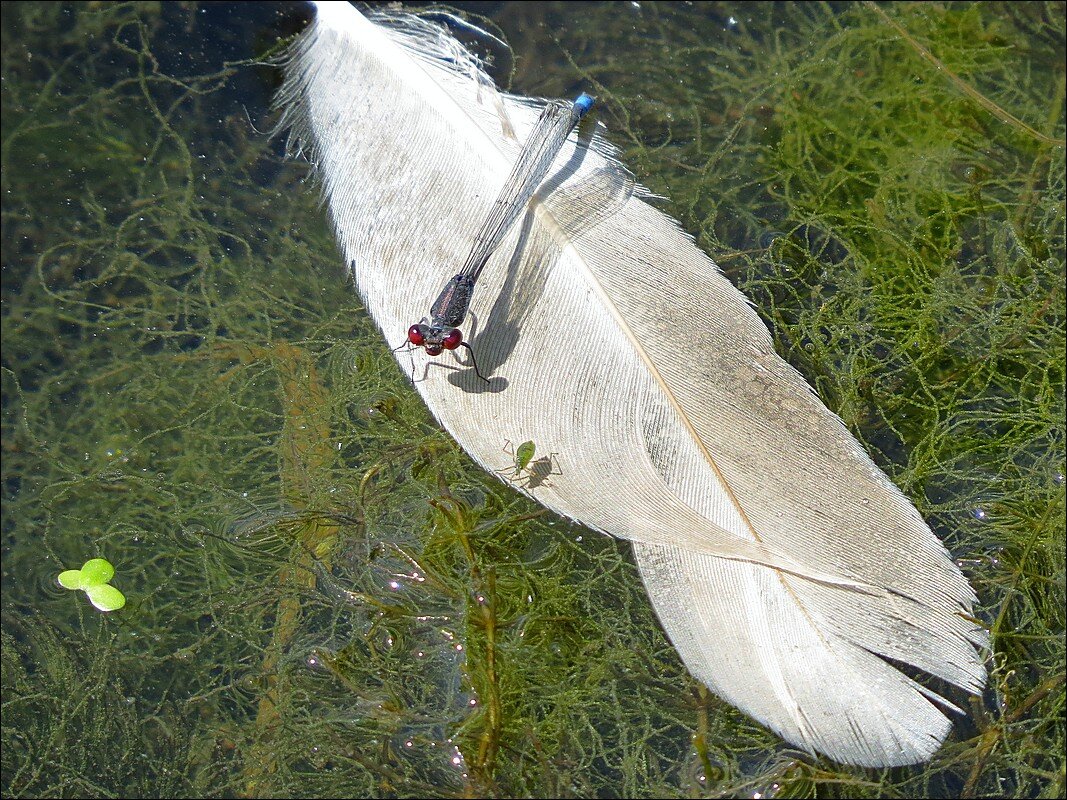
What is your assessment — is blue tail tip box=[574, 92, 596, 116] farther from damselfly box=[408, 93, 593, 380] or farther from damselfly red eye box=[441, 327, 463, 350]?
damselfly red eye box=[441, 327, 463, 350]

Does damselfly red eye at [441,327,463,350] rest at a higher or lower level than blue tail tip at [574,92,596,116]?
lower

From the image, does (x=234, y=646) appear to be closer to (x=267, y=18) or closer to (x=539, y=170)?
(x=539, y=170)

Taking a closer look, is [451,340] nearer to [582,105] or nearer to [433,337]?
[433,337]

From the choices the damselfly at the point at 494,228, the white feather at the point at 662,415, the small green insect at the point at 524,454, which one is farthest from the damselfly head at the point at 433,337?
the small green insect at the point at 524,454

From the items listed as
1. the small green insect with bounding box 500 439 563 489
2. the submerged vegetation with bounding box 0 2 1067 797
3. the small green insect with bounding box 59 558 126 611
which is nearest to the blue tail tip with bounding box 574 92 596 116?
the submerged vegetation with bounding box 0 2 1067 797

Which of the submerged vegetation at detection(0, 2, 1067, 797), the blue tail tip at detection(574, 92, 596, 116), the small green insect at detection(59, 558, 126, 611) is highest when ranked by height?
the blue tail tip at detection(574, 92, 596, 116)

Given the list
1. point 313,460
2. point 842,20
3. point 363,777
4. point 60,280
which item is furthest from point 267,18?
point 363,777

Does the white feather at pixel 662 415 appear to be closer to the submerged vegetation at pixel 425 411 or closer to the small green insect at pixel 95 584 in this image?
the submerged vegetation at pixel 425 411

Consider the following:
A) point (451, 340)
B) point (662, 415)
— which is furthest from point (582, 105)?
point (662, 415)
